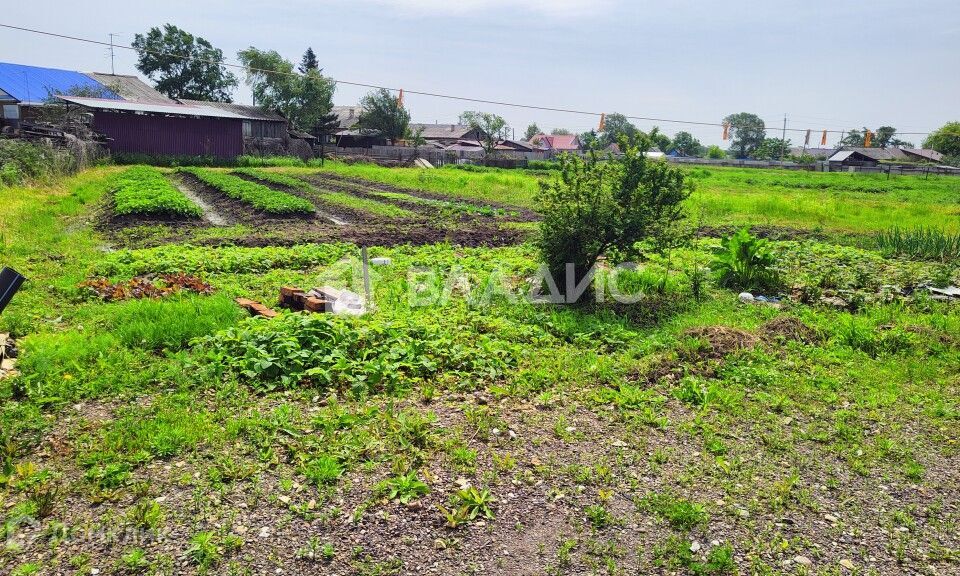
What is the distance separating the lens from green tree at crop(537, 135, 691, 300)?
8.22 m

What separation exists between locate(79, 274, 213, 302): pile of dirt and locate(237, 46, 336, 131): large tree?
151 feet

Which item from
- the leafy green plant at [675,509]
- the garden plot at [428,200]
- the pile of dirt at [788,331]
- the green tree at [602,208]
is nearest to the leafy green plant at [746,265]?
the green tree at [602,208]

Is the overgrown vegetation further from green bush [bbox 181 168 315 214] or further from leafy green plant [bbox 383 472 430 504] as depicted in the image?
green bush [bbox 181 168 315 214]

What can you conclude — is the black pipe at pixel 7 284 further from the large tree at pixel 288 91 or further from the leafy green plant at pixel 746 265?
the large tree at pixel 288 91

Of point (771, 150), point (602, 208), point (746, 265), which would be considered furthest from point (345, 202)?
point (771, 150)

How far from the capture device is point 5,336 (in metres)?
6.09

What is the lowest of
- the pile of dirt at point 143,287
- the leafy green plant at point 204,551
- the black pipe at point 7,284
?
the leafy green plant at point 204,551

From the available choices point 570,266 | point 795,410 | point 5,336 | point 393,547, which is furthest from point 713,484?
point 5,336

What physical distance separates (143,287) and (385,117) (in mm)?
51730

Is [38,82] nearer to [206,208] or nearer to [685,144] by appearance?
[206,208]

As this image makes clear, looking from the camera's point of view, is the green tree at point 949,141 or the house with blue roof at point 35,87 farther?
the green tree at point 949,141

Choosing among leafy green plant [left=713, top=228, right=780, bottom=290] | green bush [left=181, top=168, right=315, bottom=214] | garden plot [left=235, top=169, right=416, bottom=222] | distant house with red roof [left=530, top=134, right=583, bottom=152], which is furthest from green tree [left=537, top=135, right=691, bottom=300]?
distant house with red roof [left=530, top=134, right=583, bottom=152]

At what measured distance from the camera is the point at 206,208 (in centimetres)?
1817

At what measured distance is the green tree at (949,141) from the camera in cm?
7000
